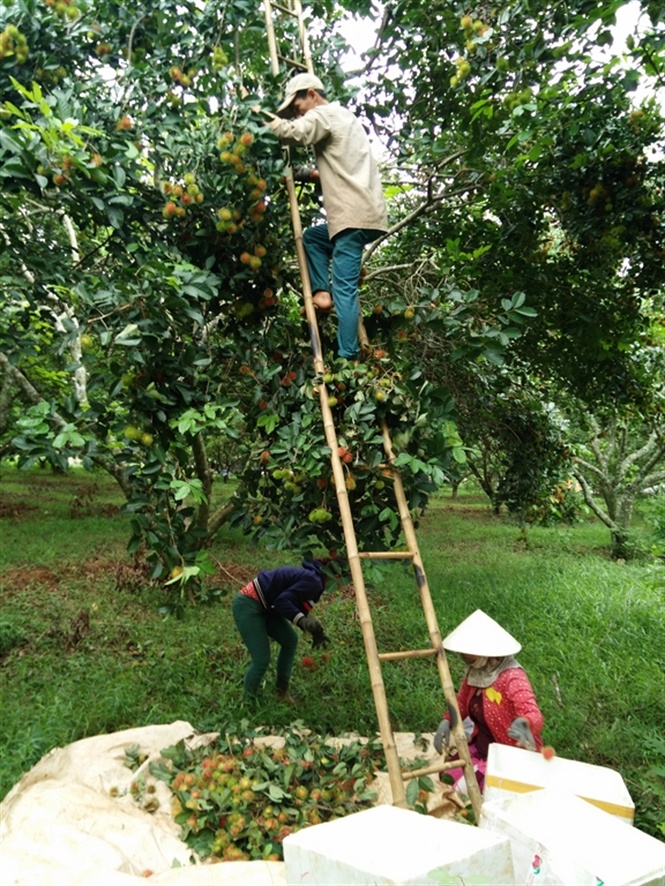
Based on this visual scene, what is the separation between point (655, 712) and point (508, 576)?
3937 millimetres

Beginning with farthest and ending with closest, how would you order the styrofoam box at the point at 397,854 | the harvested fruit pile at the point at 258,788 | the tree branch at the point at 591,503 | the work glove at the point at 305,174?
the tree branch at the point at 591,503 < the work glove at the point at 305,174 < the harvested fruit pile at the point at 258,788 < the styrofoam box at the point at 397,854

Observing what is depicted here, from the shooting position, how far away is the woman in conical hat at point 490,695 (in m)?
2.91

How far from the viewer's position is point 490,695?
3051 millimetres

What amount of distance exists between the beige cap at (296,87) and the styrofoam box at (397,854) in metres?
2.93

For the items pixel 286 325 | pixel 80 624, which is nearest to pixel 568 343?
pixel 286 325

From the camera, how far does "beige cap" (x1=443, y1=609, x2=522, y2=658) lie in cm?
297

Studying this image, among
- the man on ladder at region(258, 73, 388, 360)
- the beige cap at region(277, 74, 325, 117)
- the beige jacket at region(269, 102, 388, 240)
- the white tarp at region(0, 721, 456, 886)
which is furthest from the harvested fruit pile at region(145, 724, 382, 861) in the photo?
the beige cap at region(277, 74, 325, 117)

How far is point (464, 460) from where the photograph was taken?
2.74 meters

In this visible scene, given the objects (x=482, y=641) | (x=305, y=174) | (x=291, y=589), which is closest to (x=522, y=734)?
(x=482, y=641)

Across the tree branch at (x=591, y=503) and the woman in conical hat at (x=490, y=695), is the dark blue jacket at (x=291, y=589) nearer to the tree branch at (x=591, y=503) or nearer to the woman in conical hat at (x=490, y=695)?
the woman in conical hat at (x=490, y=695)

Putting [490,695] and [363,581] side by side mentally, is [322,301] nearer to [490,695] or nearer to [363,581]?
[363,581]

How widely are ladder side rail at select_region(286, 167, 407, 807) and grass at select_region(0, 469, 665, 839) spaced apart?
0.60ft

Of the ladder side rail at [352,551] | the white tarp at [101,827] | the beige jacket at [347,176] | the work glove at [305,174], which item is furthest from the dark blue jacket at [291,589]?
the work glove at [305,174]

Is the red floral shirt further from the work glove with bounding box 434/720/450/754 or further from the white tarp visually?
the white tarp
